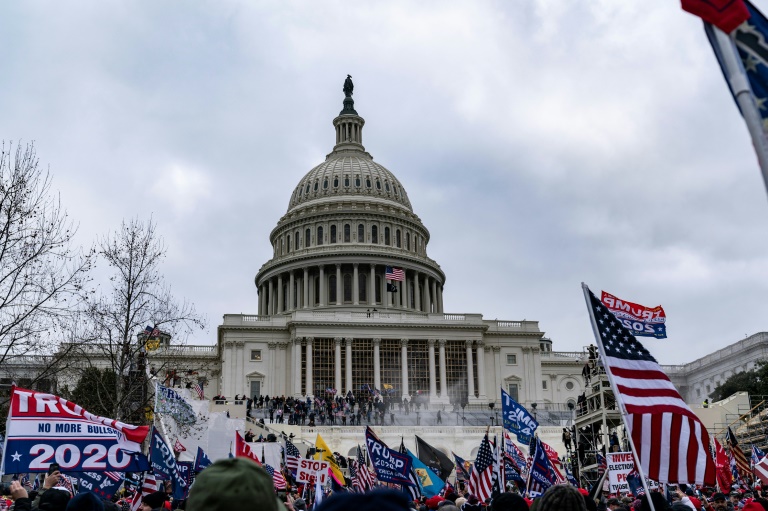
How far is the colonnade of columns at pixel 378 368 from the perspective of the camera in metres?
83.8

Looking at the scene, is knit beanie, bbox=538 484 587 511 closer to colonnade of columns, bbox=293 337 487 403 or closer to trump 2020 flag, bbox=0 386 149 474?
trump 2020 flag, bbox=0 386 149 474

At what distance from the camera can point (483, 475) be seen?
19.8 m

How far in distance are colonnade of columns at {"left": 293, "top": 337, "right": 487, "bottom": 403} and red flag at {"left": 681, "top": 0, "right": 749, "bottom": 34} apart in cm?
7834

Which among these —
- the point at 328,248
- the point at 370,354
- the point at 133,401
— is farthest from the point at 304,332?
the point at 133,401

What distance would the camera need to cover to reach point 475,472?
2006 centimetres

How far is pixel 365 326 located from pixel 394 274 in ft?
36.6

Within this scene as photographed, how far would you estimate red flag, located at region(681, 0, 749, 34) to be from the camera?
17.7 feet

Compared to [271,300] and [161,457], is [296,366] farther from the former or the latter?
[161,457]

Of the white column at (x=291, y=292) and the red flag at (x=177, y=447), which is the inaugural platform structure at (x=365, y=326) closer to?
the white column at (x=291, y=292)

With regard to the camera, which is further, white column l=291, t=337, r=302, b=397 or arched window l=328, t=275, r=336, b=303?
arched window l=328, t=275, r=336, b=303

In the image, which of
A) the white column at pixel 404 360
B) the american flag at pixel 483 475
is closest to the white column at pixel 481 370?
the white column at pixel 404 360

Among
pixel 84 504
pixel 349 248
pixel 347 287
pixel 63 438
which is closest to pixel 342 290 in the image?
pixel 347 287

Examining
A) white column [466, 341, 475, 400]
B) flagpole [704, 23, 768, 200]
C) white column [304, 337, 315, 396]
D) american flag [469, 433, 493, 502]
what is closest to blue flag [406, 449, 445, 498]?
american flag [469, 433, 493, 502]

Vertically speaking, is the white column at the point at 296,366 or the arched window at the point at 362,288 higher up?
the arched window at the point at 362,288
